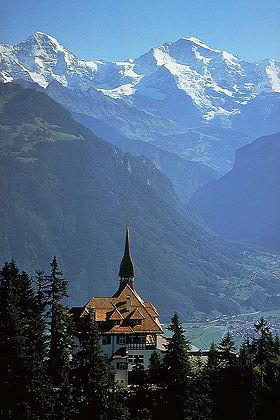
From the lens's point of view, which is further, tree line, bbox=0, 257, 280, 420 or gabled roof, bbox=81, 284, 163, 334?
gabled roof, bbox=81, 284, 163, 334

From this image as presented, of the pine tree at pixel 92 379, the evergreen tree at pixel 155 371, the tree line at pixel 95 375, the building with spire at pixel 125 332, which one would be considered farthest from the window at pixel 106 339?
the pine tree at pixel 92 379

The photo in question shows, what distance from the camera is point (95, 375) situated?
67.8m

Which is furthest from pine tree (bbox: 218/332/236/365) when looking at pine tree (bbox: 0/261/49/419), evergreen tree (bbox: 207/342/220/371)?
pine tree (bbox: 0/261/49/419)

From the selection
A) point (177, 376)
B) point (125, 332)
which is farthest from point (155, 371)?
point (125, 332)

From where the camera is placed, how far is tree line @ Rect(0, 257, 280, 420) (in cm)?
6397

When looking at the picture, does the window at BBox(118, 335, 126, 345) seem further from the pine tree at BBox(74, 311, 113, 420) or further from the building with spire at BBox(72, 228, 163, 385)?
the pine tree at BBox(74, 311, 113, 420)

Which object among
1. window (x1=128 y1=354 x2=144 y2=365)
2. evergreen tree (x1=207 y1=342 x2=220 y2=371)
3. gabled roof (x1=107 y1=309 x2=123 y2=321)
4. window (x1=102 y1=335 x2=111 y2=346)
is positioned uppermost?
gabled roof (x1=107 y1=309 x2=123 y2=321)

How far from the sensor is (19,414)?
2466 inches

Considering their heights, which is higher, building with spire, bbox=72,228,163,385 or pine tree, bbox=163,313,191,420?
building with spire, bbox=72,228,163,385

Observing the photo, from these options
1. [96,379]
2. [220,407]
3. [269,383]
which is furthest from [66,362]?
[269,383]

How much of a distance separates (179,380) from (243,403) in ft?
29.5

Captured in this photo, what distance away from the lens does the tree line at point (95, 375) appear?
63969mm

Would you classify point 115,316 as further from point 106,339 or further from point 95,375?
point 95,375

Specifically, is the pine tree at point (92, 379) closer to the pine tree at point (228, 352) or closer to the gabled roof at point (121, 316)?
the pine tree at point (228, 352)
